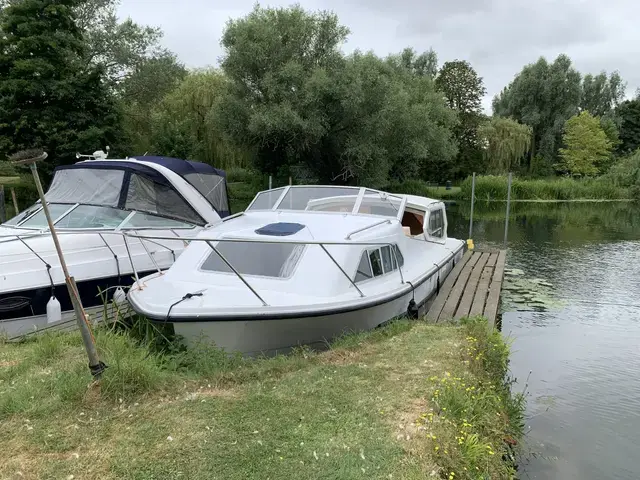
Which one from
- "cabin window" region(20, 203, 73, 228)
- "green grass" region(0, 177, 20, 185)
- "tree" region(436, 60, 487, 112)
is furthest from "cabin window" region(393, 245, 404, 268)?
"tree" region(436, 60, 487, 112)

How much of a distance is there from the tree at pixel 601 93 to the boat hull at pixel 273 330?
59.4 m

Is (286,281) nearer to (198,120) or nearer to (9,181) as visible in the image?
(198,120)

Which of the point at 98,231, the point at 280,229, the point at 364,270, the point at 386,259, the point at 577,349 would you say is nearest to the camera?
the point at 364,270

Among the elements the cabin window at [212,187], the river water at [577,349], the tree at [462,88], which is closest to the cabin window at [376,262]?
the river water at [577,349]

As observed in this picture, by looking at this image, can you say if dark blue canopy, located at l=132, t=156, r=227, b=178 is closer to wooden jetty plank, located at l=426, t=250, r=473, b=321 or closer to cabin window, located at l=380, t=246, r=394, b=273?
cabin window, located at l=380, t=246, r=394, b=273

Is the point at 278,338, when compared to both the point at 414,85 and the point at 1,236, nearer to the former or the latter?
the point at 1,236

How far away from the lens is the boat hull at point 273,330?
5.39 m

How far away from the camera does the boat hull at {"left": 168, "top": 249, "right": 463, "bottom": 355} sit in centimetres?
539

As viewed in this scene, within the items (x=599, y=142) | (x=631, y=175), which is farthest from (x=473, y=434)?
(x=599, y=142)

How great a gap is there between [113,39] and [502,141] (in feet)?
110

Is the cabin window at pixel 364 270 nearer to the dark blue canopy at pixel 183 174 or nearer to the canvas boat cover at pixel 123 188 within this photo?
the canvas boat cover at pixel 123 188

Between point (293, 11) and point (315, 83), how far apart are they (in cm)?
448

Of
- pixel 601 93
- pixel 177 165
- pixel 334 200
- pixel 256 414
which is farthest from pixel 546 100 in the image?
pixel 256 414

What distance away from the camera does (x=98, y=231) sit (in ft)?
26.6
